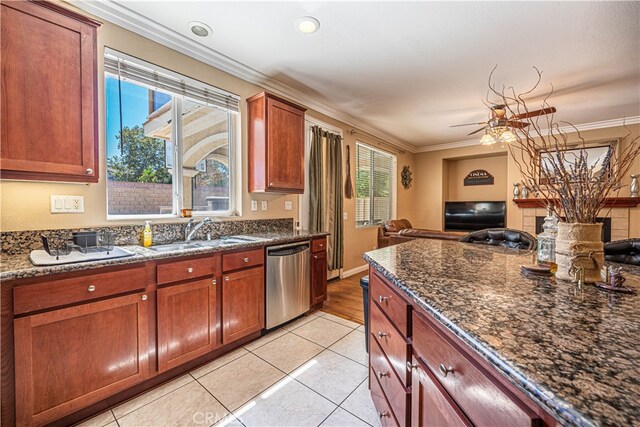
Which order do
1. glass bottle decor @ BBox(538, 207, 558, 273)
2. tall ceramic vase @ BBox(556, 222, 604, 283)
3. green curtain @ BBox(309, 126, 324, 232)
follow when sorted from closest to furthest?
tall ceramic vase @ BBox(556, 222, 604, 283) → glass bottle decor @ BBox(538, 207, 558, 273) → green curtain @ BBox(309, 126, 324, 232)

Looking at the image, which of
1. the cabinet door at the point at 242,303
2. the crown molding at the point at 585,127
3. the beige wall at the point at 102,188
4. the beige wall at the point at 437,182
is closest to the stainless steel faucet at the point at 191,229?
the beige wall at the point at 102,188

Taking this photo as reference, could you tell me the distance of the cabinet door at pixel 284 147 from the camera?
2963 millimetres

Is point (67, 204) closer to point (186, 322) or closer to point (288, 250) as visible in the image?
point (186, 322)

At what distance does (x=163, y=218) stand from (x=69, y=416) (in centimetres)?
139

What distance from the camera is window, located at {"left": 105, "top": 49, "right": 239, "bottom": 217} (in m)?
2.22

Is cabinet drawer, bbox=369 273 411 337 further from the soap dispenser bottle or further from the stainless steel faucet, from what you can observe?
the soap dispenser bottle

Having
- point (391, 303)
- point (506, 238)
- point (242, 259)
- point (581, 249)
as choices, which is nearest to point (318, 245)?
point (242, 259)

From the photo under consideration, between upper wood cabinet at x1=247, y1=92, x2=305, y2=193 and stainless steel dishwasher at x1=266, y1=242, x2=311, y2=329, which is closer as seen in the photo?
stainless steel dishwasher at x1=266, y1=242, x2=311, y2=329

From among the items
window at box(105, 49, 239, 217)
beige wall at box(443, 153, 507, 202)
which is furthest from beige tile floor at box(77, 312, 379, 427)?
beige wall at box(443, 153, 507, 202)

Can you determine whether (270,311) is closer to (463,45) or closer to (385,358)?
(385,358)

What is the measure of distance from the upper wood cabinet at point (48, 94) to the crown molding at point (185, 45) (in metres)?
0.37

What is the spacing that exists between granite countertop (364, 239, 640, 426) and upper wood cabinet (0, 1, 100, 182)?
6.45 ft

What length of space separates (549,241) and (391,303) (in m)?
0.79

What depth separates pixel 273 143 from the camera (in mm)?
2979
